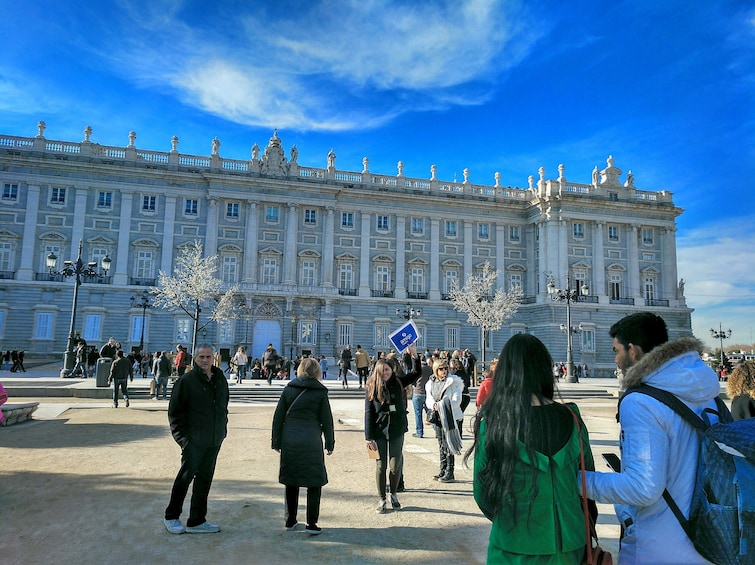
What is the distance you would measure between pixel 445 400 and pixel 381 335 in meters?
35.8

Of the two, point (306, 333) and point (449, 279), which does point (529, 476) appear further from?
point (449, 279)

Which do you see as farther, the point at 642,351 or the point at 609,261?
the point at 609,261

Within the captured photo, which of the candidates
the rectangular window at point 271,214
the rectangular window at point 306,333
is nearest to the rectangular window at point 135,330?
the rectangular window at point 306,333

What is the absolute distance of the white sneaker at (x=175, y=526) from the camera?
542 centimetres

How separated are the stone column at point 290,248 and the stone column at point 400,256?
345 inches

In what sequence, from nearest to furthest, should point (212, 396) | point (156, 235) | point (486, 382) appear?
point (212, 396)
point (486, 382)
point (156, 235)

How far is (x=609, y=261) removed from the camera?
47281 millimetres

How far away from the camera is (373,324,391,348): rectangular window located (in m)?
43.0

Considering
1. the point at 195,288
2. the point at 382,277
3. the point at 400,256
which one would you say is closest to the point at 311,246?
the point at 382,277

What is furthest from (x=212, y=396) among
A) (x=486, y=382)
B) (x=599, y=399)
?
(x=599, y=399)

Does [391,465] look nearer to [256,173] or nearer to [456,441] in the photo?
[456,441]

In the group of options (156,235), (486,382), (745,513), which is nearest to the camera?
(745,513)

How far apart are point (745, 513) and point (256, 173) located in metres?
43.1

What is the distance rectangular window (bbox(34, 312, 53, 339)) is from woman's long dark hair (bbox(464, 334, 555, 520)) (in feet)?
139
